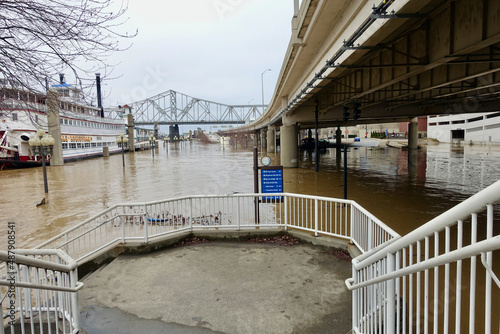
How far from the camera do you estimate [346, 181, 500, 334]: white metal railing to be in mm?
1831

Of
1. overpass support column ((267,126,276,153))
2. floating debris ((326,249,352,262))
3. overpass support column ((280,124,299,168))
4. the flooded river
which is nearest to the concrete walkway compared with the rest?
floating debris ((326,249,352,262))

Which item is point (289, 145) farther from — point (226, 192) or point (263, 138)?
point (263, 138)

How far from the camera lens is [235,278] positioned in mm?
5957

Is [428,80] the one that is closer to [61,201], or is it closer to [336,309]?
[336,309]

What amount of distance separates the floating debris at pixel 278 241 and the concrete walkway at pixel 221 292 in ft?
0.93

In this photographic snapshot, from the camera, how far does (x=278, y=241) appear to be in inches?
309

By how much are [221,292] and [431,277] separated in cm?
378

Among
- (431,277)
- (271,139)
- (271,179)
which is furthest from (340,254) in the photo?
(271,139)

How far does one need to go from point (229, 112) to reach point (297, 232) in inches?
6729

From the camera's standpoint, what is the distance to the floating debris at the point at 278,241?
7.70 metres

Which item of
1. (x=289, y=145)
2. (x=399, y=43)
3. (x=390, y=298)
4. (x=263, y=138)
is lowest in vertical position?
(x=390, y=298)

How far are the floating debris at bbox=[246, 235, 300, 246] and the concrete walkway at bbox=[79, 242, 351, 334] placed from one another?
28cm

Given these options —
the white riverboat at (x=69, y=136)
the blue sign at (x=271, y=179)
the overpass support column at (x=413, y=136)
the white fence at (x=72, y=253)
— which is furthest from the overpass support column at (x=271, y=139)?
the blue sign at (x=271, y=179)

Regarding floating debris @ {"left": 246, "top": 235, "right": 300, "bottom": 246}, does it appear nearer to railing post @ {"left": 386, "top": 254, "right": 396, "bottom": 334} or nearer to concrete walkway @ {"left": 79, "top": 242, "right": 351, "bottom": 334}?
concrete walkway @ {"left": 79, "top": 242, "right": 351, "bottom": 334}
